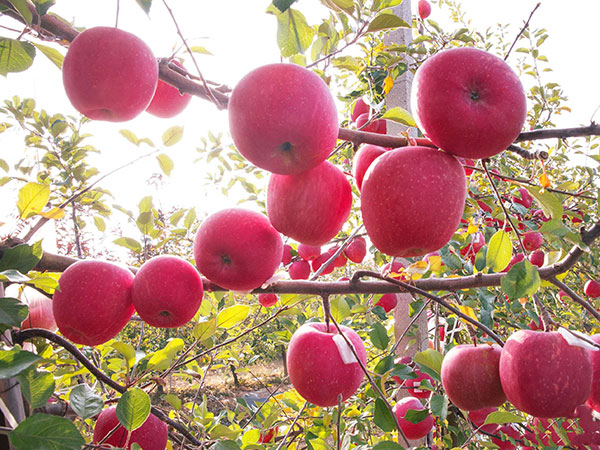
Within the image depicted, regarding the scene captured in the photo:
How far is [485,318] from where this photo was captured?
1.34 metres

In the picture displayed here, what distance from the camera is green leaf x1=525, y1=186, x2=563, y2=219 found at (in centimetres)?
86

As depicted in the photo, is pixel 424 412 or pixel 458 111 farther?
pixel 424 412

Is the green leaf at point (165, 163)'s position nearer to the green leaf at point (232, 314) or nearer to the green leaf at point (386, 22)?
the green leaf at point (232, 314)

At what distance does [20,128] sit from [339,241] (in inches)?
68.3

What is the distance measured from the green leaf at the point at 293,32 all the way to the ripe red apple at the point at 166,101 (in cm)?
38

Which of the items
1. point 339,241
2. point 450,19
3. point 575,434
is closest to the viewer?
A: point 575,434

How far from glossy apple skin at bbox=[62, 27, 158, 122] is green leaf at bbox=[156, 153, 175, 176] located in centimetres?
53

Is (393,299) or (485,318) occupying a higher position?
(485,318)

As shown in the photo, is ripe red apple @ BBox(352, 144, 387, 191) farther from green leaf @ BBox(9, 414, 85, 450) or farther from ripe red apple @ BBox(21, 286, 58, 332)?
ripe red apple @ BBox(21, 286, 58, 332)

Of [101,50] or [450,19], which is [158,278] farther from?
[450,19]

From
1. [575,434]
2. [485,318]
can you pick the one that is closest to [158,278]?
[485,318]

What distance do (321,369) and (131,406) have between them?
507mm

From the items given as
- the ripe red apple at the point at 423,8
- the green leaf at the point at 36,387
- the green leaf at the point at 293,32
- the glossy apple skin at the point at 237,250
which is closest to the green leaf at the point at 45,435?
the green leaf at the point at 36,387

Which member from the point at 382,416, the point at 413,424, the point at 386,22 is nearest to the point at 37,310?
the point at 382,416
